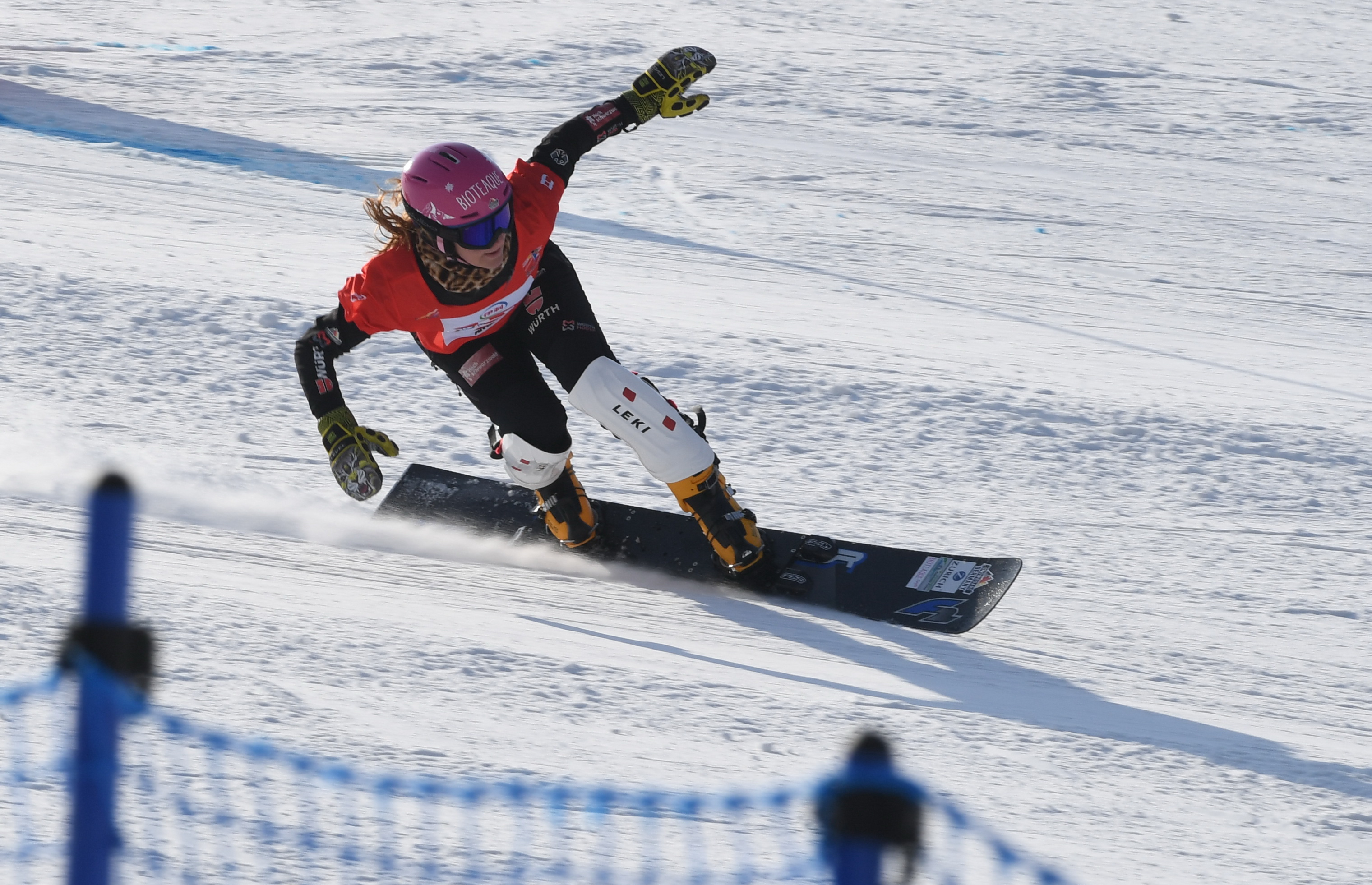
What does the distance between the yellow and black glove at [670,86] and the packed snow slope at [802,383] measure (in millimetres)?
1518

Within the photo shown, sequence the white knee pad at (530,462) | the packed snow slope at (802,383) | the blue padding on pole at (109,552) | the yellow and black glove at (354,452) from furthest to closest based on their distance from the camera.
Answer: the white knee pad at (530,462) < the yellow and black glove at (354,452) < the packed snow slope at (802,383) < the blue padding on pole at (109,552)

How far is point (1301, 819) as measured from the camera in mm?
3369

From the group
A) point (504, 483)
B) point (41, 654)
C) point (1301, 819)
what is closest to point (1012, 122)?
point (504, 483)

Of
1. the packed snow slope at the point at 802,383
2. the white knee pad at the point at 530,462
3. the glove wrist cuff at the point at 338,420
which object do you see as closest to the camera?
the packed snow slope at the point at 802,383

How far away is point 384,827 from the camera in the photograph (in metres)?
2.98

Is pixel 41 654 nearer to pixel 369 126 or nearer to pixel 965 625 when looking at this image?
pixel 965 625

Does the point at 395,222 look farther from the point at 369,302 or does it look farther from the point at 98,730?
the point at 98,730

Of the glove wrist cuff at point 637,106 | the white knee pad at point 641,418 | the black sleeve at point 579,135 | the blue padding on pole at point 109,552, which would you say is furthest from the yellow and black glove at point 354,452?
the blue padding on pole at point 109,552

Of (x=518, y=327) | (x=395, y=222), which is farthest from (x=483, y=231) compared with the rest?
(x=518, y=327)

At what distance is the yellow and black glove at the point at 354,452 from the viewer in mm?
4125

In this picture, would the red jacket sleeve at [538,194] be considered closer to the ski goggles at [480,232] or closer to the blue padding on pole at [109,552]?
the ski goggles at [480,232]

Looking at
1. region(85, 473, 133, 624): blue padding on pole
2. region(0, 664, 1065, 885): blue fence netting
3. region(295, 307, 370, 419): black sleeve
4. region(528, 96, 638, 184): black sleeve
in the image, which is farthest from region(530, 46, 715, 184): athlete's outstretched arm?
region(85, 473, 133, 624): blue padding on pole

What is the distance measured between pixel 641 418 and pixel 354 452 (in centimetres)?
95

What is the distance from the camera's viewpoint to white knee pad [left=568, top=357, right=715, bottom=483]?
4531 mm
